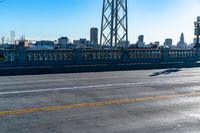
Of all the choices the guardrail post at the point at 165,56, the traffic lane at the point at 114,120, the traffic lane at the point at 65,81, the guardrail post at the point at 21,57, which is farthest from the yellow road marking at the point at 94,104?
the guardrail post at the point at 165,56

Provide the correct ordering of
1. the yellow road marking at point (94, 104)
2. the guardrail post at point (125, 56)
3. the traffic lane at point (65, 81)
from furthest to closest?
the guardrail post at point (125, 56) → the traffic lane at point (65, 81) → the yellow road marking at point (94, 104)

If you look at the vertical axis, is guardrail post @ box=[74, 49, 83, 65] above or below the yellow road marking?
above

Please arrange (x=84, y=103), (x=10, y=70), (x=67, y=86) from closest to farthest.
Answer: (x=84, y=103) → (x=67, y=86) → (x=10, y=70)

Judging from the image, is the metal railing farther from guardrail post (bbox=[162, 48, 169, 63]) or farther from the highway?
the highway

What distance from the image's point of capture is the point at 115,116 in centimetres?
884

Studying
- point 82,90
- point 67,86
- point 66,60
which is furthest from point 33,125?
point 66,60

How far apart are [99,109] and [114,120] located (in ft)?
4.37

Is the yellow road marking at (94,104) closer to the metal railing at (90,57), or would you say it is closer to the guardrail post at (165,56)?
the metal railing at (90,57)

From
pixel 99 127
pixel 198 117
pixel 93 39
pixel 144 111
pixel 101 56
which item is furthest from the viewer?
pixel 93 39

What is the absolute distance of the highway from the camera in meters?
7.71

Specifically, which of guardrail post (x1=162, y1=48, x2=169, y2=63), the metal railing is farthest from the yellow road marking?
guardrail post (x1=162, y1=48, x2=169, y2=63)

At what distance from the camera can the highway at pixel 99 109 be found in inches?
303

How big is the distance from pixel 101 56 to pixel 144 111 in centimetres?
1746

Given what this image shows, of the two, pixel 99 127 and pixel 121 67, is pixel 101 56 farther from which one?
pixel 99 127
